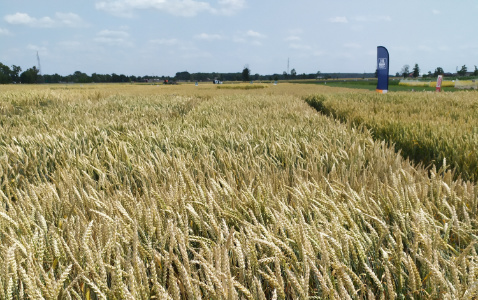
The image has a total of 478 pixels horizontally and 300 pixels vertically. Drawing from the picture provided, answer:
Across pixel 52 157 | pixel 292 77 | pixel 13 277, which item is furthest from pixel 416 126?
pixel 292 77

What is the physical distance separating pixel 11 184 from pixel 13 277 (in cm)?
162

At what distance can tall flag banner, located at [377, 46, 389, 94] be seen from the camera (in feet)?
55.4

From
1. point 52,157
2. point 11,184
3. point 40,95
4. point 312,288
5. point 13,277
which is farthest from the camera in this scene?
point 40,95

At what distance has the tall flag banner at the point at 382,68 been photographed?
55.4 feet

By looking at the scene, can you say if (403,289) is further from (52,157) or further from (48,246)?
(52,157)

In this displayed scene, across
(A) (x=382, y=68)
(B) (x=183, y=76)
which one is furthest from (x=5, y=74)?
(A) (x=382, y=68)

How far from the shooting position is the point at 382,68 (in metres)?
17.3

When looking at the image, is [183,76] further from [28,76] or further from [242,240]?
[242,240]

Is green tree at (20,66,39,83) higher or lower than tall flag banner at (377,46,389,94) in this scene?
higher

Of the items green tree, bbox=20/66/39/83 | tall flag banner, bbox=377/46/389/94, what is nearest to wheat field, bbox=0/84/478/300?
tall flag banner, bbox=377/46/389/94

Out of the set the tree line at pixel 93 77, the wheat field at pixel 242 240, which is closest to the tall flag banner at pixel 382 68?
the wheat field at pixel 242 240

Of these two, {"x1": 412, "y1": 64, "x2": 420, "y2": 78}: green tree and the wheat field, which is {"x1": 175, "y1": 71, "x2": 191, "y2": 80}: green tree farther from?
the wheat field

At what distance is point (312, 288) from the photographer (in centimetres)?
104

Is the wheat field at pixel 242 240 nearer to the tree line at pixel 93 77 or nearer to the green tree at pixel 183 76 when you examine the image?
the tree line at pixel 93 77
